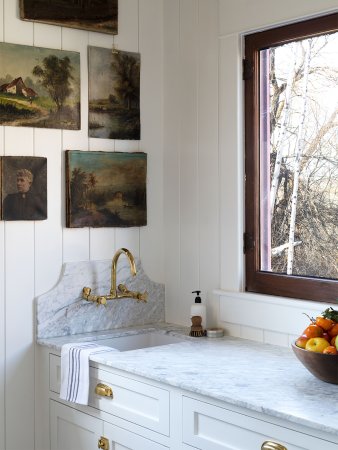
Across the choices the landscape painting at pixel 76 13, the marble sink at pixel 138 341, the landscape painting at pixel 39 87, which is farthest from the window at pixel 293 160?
the landscape painting at pixel 39 87

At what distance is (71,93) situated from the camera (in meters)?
3.23

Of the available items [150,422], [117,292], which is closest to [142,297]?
[117,292]

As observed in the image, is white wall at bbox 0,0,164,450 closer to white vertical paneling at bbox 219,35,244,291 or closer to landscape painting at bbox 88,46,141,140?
landscape painting at bbox 88,46,141,140

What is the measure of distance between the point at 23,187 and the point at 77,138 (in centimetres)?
36

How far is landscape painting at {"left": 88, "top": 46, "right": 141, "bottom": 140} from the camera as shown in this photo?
130 inches

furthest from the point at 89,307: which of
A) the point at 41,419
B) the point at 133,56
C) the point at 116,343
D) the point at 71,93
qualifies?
the point at 133,56

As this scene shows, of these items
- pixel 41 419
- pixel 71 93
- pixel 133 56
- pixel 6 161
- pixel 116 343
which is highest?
pixel 133 56

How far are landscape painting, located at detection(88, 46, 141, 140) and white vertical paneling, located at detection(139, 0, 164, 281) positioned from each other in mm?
56

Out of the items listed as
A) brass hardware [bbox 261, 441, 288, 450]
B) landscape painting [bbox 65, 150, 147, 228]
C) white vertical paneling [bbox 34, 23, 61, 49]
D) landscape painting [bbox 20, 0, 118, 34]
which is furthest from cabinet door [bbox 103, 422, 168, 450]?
landscape painting [bbox 20, 0, 118, 34]

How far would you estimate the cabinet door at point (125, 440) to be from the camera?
255cm

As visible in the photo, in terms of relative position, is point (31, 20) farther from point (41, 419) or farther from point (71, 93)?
point (41, 419)

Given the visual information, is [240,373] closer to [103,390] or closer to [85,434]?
[103,390]

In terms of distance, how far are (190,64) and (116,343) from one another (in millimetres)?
1372

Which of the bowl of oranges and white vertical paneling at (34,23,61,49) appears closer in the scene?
the bowl of oranges
